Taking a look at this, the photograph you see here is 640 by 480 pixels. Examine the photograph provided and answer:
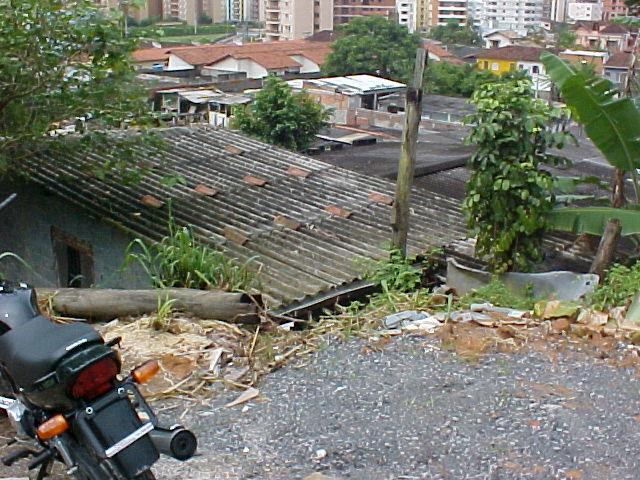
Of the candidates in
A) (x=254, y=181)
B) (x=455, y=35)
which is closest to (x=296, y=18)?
(x=455, y=35)

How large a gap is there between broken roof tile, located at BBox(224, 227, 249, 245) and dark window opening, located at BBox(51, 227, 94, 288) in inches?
77.2

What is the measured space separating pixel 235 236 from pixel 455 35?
51.2 metres

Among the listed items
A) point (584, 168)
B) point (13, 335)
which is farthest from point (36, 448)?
point (584, 168)

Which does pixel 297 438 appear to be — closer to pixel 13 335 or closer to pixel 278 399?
pixel 278 399

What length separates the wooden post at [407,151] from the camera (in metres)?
7.01

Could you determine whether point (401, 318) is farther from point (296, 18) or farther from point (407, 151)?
point (296, 18)

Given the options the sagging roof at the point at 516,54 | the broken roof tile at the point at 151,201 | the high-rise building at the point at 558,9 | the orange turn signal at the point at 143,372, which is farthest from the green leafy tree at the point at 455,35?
the orange turn signal at the point at 143,372

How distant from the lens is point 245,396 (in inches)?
187

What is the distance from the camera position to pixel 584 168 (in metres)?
14.5

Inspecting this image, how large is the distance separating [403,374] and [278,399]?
73 centimetres

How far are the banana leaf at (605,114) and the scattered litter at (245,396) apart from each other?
392cm

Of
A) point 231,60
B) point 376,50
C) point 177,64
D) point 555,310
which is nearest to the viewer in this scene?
point 555,310

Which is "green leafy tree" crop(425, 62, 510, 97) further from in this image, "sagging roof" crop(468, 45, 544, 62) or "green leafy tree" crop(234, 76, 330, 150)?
"green leafy tree" crop(234, 76, 330, 150)

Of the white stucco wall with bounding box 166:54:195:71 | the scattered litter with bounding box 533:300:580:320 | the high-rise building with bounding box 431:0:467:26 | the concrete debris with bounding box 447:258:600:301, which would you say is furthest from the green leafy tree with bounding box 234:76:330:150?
the high-rise building with bounding box 431:0:467:26
